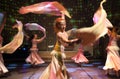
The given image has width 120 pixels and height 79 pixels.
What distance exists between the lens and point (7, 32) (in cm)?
1195

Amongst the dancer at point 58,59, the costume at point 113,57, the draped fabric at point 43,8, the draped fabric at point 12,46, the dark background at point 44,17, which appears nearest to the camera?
the draped fabric at point 12,46

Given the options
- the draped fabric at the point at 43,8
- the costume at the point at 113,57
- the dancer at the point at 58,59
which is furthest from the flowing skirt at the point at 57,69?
the costume at the point at 113,57

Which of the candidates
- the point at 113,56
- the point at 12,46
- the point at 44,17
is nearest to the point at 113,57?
the point at 113,56

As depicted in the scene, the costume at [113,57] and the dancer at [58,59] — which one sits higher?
the dancer at [58,59]

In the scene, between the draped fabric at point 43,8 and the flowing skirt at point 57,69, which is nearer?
the draped fabric at point 43,8

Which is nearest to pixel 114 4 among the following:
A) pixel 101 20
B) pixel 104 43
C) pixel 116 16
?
pixel 116 16

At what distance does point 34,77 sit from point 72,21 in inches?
228

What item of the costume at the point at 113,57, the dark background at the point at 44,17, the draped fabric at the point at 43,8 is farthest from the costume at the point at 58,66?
the dark background at the point at 44,17

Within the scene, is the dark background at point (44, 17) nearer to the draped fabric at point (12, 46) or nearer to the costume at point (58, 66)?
the costume at point (58, 66)

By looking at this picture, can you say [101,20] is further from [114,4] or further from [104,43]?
[104,43]

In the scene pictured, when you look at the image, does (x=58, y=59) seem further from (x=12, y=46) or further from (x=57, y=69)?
(x=12, y=46)

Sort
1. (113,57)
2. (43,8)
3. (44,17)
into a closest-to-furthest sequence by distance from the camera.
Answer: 1. (43,8)
2. (113,57)
3. (44,17)

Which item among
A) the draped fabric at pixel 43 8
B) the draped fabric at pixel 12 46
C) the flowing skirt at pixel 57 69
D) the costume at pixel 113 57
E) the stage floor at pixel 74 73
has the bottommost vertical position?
the stage floor at pixel 74 73

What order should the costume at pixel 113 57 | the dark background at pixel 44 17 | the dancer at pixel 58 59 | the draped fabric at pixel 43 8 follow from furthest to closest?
the dark background at pixel 44 17, the costume at pixel 113 57, the dancer at pixel 58 59, the draped fabric at pixel 43 8
